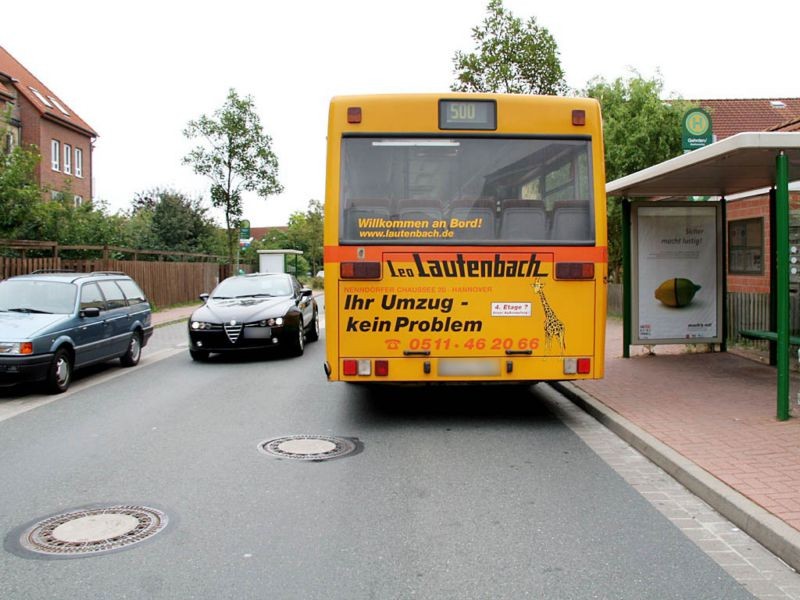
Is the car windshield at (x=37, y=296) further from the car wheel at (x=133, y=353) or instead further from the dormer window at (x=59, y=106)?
the dormer window at (x=59, y=106)

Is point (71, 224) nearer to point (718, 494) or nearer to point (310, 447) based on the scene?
point (310, 447)

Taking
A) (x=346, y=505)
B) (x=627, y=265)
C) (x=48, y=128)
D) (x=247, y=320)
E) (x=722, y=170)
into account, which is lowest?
(x=346, y=505)

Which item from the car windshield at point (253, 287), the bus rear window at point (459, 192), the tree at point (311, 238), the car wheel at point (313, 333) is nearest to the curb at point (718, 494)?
the bus rear window at point (459, 192)

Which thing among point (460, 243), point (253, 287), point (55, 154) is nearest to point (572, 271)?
point (460, 243)

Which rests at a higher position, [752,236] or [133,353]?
[752,236]

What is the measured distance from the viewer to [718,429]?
22.7 feet

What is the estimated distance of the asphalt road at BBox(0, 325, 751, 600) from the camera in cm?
389

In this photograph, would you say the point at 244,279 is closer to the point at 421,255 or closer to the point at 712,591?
the point at 421,255

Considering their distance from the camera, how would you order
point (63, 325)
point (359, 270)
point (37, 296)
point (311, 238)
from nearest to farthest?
point (359, 270)
point (63, 325)
point (37, 296)
point (311, 238)

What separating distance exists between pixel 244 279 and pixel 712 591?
41.4ft

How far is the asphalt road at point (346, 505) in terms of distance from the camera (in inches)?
153

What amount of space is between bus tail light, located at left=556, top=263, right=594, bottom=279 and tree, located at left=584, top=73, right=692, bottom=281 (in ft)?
47.6

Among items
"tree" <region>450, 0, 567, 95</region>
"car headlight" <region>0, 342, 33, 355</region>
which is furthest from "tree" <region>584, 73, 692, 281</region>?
"car headlight" <region>0, 342, 33, 355</region>

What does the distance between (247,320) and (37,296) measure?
3401mm
